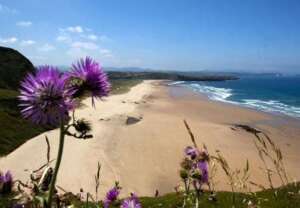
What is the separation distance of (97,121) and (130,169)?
21.2 metres

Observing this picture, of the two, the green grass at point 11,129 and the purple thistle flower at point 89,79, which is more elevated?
the purple thistle flower at point 89,79

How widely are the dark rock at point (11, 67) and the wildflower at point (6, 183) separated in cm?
6140

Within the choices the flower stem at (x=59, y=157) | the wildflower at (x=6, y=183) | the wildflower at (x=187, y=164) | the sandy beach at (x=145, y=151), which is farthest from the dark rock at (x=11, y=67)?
the flower stem at (x=59, y=157)

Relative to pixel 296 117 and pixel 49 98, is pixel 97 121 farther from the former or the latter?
pixel 49 98

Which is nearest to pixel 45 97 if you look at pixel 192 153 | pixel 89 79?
pixel 89 79

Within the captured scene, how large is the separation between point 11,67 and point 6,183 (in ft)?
232

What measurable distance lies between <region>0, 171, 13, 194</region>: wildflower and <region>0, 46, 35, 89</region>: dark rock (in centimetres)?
6140

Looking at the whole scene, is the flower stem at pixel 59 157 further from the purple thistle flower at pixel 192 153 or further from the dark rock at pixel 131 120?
the dark rock at pixel 131 120

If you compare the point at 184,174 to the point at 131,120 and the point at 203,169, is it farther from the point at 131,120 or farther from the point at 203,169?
the point at 131,120

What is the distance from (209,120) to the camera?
5712 cm

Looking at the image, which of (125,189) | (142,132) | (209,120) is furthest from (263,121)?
(125,189)

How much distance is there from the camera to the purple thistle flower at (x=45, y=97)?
2156mm

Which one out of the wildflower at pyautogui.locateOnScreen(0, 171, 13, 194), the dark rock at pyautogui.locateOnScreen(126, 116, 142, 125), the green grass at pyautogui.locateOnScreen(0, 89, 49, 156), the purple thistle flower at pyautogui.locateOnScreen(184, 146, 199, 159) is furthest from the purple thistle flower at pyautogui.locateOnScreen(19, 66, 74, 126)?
the dark rock at pyautogui.locateOnScreen(126, 116, 142, 125)

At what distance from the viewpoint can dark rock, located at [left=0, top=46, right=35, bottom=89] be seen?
65.2m
